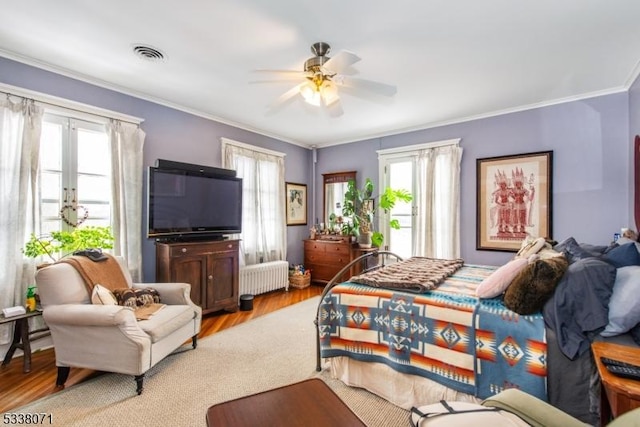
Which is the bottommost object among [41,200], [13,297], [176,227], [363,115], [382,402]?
[382,402]

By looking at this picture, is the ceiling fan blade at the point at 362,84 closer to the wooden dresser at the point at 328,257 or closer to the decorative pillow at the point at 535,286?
the decorative pillow at the point at 535,286

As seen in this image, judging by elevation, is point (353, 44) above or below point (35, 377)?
above

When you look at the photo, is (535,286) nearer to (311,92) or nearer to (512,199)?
(311,92)

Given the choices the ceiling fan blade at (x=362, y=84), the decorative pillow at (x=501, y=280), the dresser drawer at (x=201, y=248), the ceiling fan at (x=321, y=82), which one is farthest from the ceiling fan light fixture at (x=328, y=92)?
the dresser drawer at (x=201, y=248)

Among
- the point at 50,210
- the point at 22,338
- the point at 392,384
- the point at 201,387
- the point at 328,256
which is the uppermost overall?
the point at 50,210

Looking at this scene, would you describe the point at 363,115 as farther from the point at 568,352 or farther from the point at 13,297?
the point at 13,297

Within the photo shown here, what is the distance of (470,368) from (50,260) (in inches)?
145

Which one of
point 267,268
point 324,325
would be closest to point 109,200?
point 267,268

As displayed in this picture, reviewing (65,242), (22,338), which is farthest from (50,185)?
(22,338)

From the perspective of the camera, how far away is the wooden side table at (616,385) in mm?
1132

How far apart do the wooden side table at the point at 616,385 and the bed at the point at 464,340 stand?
81mm

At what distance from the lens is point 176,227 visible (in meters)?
3.50

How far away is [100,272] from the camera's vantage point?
2555 mm

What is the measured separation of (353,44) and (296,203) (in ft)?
11.6
